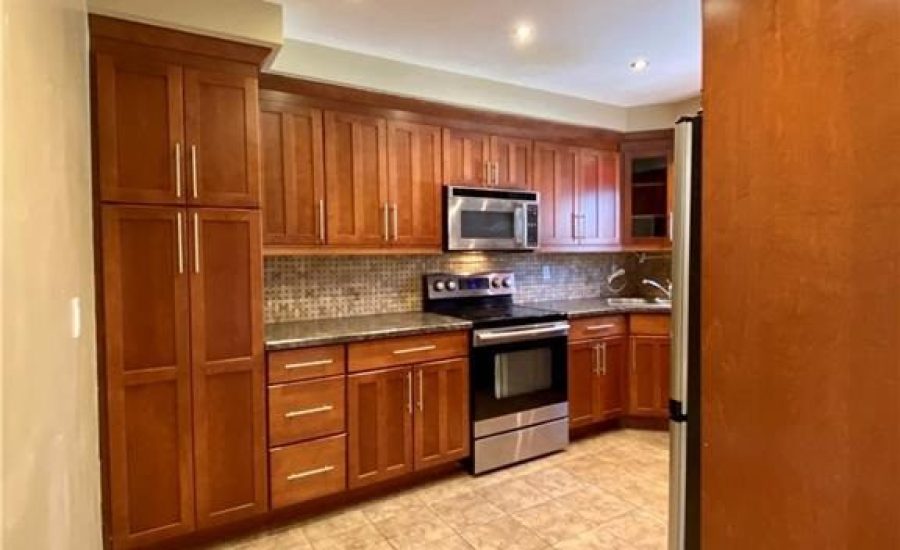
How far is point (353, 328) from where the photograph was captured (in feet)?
9.46

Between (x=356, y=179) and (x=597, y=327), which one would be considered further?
(x=597, y=327)

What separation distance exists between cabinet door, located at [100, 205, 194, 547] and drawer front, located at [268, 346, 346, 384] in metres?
0.39

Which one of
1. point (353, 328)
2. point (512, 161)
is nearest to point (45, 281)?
point (353, 328)

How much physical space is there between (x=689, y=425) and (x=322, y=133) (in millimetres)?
2386

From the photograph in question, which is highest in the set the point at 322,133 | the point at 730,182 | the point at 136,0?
the point at 136,0

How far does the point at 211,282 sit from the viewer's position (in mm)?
2377

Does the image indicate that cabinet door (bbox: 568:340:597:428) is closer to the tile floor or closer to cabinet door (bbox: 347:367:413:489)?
the tile floor

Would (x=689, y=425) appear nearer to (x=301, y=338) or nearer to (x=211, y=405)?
(x=301, y=338)

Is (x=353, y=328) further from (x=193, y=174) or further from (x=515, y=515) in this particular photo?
(x=515, y=515)

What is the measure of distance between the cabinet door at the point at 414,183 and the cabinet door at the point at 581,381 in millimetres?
1268

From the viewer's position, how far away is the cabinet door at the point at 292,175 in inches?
110

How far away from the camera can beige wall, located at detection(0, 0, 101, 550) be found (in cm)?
93

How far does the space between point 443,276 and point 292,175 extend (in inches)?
49.7

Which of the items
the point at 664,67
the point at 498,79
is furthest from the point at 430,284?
the point at 664,67
